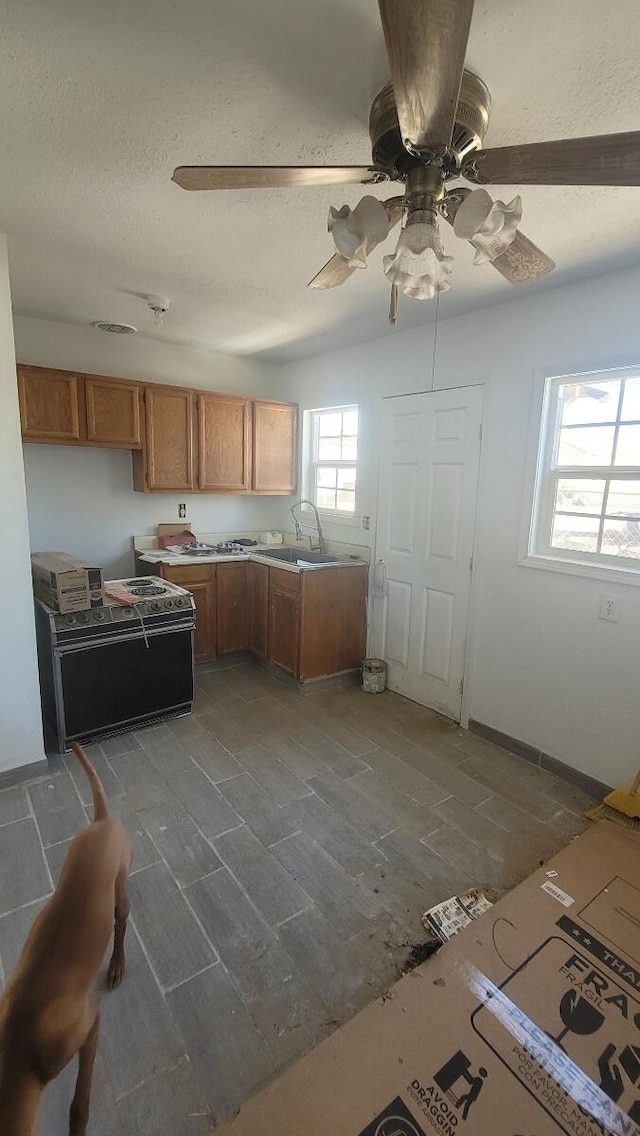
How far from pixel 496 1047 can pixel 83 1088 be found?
817 millimetres

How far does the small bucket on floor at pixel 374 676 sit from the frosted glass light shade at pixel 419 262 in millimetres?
2649

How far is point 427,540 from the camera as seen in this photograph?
10.5 ft

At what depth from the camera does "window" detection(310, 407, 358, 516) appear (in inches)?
152

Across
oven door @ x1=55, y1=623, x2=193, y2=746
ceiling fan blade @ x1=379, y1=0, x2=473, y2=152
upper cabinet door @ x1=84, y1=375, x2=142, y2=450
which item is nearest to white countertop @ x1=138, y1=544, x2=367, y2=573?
oven door @ x1=55, y1=623, x2=193, y2=746

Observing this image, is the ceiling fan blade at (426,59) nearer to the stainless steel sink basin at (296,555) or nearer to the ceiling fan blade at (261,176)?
the ceiling fan blade at (261,176)

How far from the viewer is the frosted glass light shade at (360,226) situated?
1106mm

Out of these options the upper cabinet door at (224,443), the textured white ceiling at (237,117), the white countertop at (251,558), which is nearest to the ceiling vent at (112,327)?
the upper cabinet door at (224,443)

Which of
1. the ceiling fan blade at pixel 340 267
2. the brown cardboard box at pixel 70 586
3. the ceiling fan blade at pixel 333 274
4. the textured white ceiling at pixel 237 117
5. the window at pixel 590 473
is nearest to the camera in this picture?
the textured white ceiling at pixel 237 117

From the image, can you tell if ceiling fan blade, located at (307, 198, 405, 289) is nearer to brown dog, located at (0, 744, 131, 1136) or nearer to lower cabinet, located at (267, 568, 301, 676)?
brown dog, located at (0, 744, 131, 1136)

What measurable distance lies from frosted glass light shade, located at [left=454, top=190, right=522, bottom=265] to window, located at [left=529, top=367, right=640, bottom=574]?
4.90 feet

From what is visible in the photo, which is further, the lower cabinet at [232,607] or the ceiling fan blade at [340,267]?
the lower cabinet at [232,607]

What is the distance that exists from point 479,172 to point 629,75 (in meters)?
0.45

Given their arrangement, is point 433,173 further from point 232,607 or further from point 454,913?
point 232,607

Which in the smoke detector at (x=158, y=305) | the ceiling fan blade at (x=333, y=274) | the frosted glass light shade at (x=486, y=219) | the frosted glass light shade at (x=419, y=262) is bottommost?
the frosted glass light shade at (x=419, y=262)
